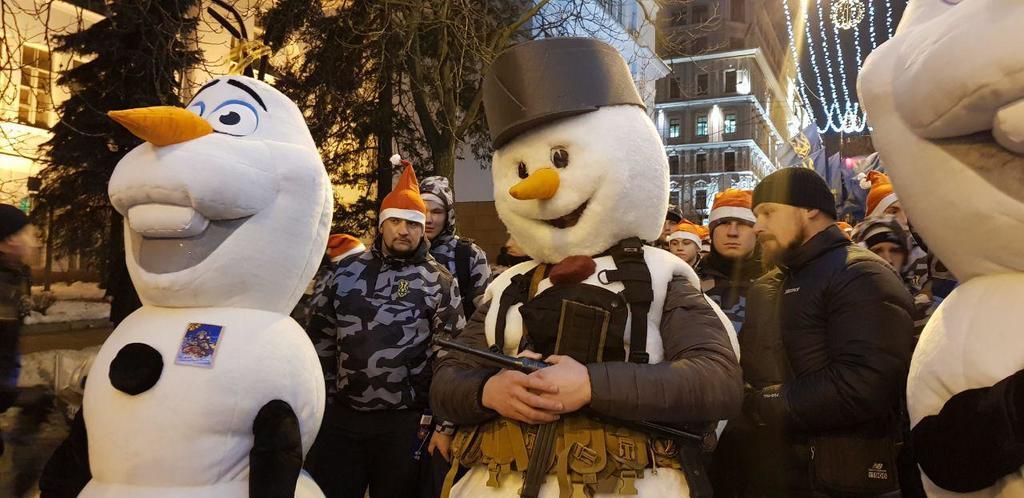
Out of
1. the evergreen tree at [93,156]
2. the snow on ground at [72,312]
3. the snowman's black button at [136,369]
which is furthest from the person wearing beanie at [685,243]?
the snow on ground at [72,312]

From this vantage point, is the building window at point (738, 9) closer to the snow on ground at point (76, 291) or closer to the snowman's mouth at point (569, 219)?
the snow on ground at point (76, 291)

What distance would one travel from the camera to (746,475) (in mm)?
2900

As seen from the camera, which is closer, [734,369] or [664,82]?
[734,369]

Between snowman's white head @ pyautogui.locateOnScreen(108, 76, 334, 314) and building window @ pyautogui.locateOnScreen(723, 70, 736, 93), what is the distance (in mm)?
57596

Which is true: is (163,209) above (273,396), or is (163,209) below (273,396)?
above

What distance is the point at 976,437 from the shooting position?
1.58 metres

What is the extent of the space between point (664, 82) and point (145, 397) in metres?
54.9

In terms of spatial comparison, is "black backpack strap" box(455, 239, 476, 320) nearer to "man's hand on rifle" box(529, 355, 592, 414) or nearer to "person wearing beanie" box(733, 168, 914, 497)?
"person wearing beanie" box(733, 168, 914, 497)

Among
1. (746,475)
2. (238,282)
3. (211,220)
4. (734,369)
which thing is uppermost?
(211,220)

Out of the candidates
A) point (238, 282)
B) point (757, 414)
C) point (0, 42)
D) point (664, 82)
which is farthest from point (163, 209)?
point (664, 82)

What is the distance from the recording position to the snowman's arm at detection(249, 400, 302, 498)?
7.68ft

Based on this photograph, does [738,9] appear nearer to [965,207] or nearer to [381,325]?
[381,325]

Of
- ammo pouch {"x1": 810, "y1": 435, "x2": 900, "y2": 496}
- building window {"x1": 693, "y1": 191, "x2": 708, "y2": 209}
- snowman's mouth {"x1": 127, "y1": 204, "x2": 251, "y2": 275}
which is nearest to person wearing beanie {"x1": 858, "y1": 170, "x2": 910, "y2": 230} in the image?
ammo pouch {"x1": 810, "y1": 435, "x2": 900, "y2": 496}

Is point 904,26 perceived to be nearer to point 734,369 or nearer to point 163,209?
point 734,369
